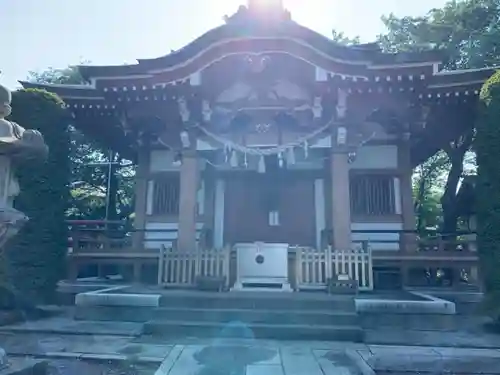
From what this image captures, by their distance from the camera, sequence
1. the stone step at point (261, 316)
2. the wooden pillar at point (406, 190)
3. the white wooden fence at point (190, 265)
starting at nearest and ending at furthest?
the stone step at point (261, 316) → the white wooden fence at point (190, 265) → the wooden pillar at point (406, 190)

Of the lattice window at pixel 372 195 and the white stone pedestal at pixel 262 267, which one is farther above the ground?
the lattice window at pixel 372 195

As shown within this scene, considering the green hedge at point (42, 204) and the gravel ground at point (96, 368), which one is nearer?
the gravel ground at point (96, 368)

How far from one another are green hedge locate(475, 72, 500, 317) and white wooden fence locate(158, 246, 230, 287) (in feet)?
14.4

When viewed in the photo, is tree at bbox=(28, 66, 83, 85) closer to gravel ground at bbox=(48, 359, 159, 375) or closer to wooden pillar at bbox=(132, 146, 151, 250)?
wooden pillar at bbox=(132, 146, 151, 250)

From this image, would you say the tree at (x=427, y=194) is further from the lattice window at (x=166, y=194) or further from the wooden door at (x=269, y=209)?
the lattice window at (x=166, y=194)

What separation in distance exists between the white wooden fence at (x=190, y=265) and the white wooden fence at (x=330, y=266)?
56.7 inches

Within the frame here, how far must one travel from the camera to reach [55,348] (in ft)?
15.8

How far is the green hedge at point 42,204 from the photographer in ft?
23.5

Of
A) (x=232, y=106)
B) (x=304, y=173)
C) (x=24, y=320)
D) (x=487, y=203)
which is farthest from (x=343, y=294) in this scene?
(x=24, y=320)

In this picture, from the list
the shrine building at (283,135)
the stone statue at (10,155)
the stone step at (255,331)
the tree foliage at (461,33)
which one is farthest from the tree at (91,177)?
the stone statue at (10,155)

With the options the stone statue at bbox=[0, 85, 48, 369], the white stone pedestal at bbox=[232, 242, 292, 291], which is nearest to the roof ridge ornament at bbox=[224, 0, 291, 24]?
the white stone pedestal at bbox=[232, 242, 292, 291]

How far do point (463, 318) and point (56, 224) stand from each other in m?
7.39

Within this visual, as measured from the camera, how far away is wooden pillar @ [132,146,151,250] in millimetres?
10727

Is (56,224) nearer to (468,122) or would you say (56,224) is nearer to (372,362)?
(372,362)
